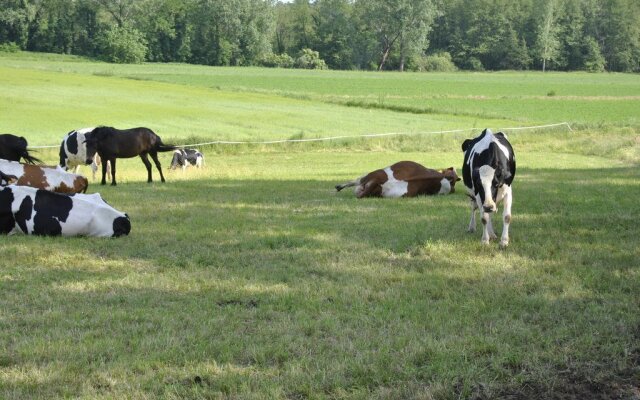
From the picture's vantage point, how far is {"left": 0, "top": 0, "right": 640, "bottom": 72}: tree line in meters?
107

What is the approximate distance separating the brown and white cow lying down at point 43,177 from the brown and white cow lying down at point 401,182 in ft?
18.4

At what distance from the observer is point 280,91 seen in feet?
197

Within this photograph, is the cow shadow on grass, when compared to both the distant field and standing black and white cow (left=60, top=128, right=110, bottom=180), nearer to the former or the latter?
standing black and white cow (left=60, top=128, right=110, bottom=180)

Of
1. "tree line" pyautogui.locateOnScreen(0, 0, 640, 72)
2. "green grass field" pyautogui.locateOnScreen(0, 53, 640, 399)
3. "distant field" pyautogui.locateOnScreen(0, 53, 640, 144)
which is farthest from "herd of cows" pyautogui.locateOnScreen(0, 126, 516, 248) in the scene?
"tree line" pyautogui.locateOnScreen(0, 0, 640, 72)

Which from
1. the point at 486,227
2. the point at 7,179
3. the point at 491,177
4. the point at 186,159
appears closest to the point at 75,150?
the point at 186,159

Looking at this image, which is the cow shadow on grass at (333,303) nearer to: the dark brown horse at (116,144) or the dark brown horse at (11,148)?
the dark brown horse at (11,148)

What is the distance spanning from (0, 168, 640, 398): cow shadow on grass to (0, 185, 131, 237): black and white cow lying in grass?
317mm

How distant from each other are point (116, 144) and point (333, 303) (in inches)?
507

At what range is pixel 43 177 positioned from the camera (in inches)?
558

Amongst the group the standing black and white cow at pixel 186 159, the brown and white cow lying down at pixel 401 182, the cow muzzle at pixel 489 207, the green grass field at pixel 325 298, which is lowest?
the standing black and white cow at pixel 186 159

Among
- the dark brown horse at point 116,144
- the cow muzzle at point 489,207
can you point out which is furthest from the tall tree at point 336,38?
the cow muzzle at point 489,207

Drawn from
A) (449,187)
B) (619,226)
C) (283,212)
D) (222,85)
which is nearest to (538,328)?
(619,226)

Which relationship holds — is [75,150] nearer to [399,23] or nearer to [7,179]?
[7,179]

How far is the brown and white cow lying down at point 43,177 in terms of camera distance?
13.9 metres
